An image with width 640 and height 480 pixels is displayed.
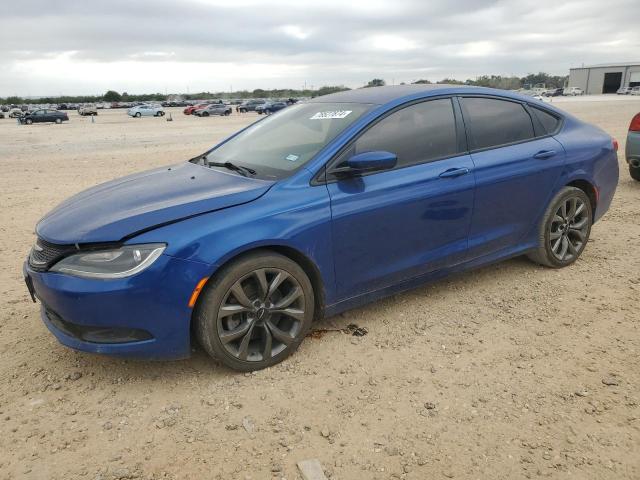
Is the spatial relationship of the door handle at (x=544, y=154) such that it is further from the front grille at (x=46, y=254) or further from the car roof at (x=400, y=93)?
the front grille at (x=46, y=254)

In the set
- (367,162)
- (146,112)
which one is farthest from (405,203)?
(146,112)

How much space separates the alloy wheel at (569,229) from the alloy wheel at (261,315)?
8.37 feet

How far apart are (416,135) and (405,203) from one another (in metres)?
0.55

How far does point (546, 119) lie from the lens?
4.48 m

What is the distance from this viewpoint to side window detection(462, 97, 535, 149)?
3.99 meters

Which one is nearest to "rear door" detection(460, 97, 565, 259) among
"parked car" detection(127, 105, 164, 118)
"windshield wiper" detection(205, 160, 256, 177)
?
"windshield wiper" detection(205, 160, 256, 177)

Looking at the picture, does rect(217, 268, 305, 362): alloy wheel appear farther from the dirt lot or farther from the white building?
the white building

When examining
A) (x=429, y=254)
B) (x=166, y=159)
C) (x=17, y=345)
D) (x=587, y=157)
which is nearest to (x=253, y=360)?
(x=429, y=254)

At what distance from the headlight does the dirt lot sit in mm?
747

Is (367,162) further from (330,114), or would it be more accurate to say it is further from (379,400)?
(379,400)

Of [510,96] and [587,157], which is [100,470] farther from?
[587,157]

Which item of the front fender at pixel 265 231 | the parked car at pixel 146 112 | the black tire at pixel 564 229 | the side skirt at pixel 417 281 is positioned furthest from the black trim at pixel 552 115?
the parked car at pixel 146 112

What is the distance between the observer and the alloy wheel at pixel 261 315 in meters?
2.98

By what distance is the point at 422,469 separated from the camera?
2.37 meters
